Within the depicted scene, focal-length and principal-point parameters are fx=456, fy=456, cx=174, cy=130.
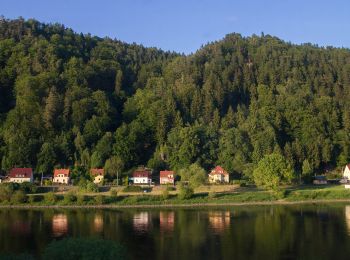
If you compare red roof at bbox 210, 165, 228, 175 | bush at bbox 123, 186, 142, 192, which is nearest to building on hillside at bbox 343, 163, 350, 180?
red roof at bbox 210, 165, 228, 175

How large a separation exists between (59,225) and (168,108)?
4557 centimetres

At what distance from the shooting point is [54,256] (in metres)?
20.7

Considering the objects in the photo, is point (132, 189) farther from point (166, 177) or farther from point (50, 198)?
point (50, 198)

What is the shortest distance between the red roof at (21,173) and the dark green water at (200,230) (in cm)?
1455

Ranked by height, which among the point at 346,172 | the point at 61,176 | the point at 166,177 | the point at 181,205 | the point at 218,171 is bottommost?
the point at 181,205

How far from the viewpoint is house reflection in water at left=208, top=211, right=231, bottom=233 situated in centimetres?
3925

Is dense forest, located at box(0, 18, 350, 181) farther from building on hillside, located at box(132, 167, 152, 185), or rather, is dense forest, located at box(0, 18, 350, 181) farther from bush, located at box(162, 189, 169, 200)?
bush, located at box(162, 189, 169, 200)

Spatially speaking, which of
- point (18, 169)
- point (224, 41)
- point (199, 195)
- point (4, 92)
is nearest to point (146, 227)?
point (199, 195)

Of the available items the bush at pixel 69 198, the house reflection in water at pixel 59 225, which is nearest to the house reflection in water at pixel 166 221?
the house reflection in water at pixel 59 225

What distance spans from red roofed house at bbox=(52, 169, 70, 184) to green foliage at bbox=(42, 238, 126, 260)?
46.4m

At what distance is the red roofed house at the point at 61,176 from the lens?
66.6 metres

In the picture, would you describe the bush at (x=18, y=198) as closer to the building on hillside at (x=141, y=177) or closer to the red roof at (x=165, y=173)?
the building on hillside at (x=141, y=177)

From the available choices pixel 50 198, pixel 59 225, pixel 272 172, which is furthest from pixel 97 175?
pixel 59 225

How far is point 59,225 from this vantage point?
4119 centimetres
